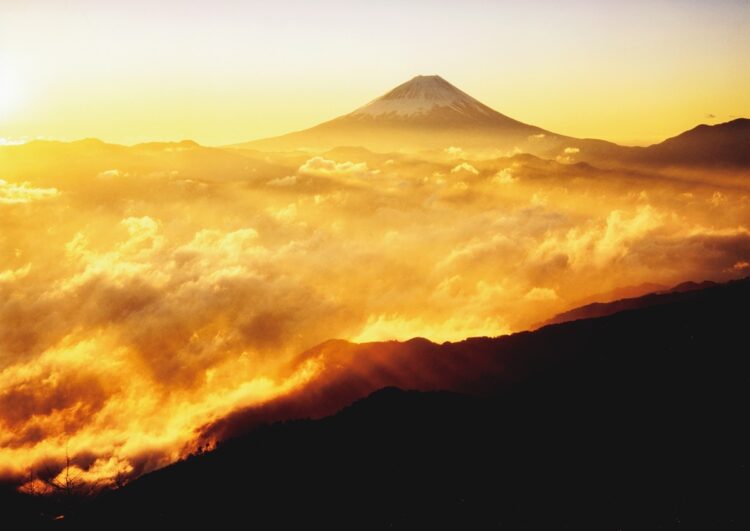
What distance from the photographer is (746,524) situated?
21.6 metres

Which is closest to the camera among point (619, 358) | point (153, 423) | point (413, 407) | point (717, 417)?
point (717, 417)

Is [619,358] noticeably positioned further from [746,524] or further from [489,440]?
[746,524]

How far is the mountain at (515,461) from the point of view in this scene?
25.3m

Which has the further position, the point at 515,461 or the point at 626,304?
the point at 626,304

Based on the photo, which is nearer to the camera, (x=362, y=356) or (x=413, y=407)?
(x=413, y=407)

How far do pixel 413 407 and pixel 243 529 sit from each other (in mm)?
14845

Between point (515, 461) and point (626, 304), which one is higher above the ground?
point (515, 461)

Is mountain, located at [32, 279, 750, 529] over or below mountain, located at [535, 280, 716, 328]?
over

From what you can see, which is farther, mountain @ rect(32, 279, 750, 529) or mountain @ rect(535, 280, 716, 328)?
mountain @ rect(535, 280, 716, 328)

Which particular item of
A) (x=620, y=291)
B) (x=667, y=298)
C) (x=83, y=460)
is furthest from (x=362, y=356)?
(x=620, y=291)

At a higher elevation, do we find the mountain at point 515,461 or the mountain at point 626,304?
the mountain at point 515,461

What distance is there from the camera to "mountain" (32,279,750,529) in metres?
25.3

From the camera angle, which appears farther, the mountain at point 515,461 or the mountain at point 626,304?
the mountain at point 626,304

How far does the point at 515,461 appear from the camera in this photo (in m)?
30.9
